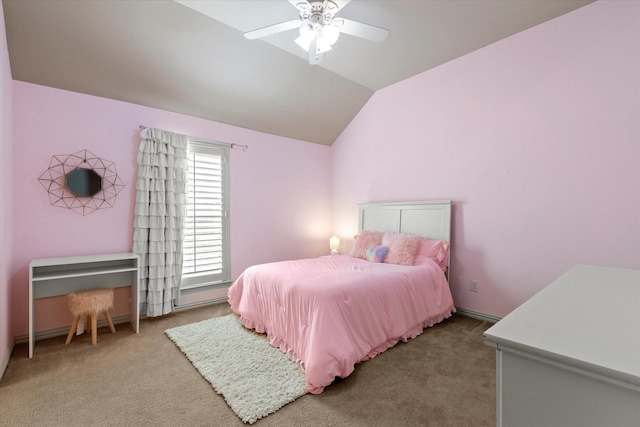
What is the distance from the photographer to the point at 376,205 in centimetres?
422

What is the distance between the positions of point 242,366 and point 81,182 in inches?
98.5

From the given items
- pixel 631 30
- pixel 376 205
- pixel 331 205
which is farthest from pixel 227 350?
pixel 631 30

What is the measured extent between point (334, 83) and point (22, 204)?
145 inches

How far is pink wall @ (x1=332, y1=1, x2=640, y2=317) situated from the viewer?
242cm

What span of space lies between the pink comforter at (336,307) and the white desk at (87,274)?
106 cm

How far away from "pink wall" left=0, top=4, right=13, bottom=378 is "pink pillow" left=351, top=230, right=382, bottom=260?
10.8 ft

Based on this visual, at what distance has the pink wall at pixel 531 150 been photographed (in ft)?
7.95

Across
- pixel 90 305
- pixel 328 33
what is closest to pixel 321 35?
pixel 328 33

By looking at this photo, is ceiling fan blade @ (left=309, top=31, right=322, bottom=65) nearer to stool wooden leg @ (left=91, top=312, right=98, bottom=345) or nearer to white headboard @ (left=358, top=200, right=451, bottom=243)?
white headboard @ (left=358, top=200, right=451, bottom=243)

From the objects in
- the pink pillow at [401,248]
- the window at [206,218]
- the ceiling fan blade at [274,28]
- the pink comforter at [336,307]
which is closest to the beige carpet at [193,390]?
the pink comforter at [336,307]

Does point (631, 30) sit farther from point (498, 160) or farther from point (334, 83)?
point (334, 83)

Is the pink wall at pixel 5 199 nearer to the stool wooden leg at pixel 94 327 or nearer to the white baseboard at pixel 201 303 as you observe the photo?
the stool wooden leg at pixel 94 327

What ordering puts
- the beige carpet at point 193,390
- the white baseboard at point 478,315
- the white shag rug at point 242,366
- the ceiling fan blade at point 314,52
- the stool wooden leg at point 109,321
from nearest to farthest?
1. the beige carpet at point 193,390
2. the white shag rug at point 242,366
3. the ceiling fan blade at point 314,52
4. the stool wooden leg at point 109,321
5. the white baseboard at point 478,315

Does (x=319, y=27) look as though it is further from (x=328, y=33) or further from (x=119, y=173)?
(x=119, y=173)
